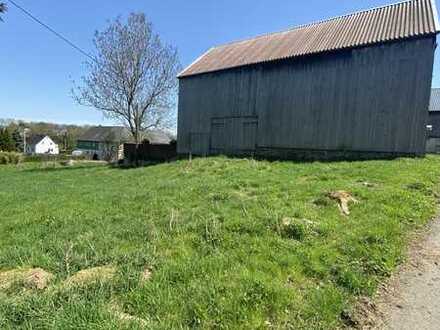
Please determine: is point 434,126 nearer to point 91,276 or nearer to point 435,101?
point 435,101

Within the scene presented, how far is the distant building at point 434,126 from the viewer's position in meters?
34.9

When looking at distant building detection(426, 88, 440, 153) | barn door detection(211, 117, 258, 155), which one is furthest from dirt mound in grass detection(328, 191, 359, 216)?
distant building detection(426, 88, 440, 153)

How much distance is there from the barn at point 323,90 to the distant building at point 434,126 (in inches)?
846

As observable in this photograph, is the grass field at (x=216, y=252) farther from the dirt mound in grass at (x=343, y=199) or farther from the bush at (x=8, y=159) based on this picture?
the bush at (x=8, y=159)

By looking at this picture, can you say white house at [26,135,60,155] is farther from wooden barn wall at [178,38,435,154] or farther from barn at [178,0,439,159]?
wooden barn wall at [178,38,435,154]

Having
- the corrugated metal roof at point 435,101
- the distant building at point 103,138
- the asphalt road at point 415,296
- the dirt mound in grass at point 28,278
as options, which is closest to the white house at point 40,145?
the distant building at point 103,138

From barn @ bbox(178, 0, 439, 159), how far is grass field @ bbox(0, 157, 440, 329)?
23.3ft

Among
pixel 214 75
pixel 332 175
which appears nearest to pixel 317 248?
pixel 332 175

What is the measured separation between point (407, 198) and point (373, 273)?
3.32 meters

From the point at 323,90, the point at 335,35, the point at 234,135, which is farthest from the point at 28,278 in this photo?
the point at 335,35

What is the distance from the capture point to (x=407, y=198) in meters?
6.90

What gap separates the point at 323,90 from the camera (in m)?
17.1

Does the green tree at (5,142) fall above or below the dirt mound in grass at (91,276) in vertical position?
above

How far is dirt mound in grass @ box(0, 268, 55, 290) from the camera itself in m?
3.87
